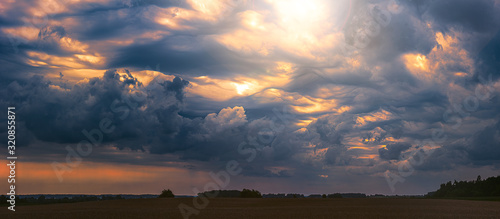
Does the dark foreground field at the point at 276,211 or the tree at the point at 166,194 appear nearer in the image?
the dark foreground field at the point at 276,211

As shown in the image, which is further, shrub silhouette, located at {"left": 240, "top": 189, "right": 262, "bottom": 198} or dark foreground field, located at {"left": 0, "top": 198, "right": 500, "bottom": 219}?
shrub silhouette, located at {"left": 240, "top": 189, "right": 262, "bottom": 198}

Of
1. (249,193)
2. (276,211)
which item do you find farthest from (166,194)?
(276,211)

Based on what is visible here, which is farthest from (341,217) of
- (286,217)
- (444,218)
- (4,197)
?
(4,197)

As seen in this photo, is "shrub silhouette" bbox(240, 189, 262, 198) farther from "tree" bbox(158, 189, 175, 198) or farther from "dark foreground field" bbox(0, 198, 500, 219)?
"dark foreground field" bbox(0, 198, 500, 219)

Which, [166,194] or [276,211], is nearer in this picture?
[276,211]

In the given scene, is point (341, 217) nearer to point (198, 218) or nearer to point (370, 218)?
point (370, 218)

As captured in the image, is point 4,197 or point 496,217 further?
point 4,197

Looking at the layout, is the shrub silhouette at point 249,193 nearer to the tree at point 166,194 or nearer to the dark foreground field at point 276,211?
the tree at point 166,194

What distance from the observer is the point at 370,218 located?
5938 centimetres

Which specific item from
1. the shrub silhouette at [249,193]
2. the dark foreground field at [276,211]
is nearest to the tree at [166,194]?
the shrub silhouette at [249,193]

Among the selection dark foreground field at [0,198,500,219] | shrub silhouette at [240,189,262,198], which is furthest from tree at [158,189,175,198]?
dark foreground field at [0,198,500,219]

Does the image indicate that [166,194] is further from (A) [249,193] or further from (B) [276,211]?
(B) [276,211]

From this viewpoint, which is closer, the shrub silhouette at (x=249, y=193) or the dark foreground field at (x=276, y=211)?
the dark foreground field at (x=276, y=211)

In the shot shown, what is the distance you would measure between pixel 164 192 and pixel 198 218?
95.1 meters
